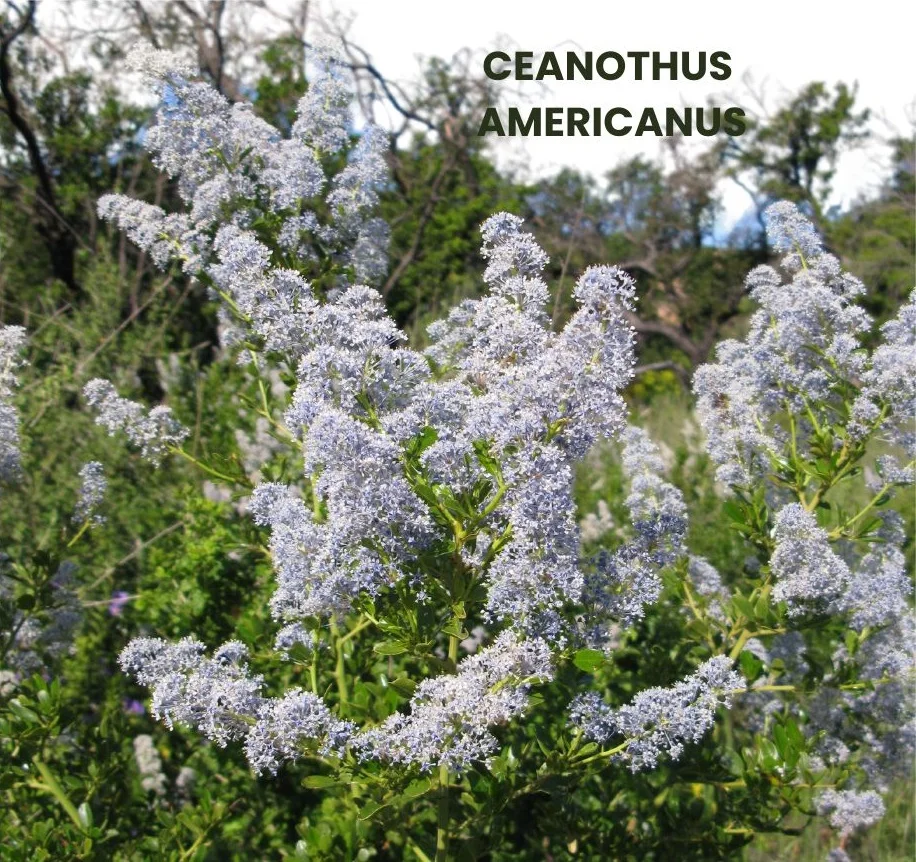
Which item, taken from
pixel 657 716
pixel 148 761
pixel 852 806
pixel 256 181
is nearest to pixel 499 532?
pixel 657 716

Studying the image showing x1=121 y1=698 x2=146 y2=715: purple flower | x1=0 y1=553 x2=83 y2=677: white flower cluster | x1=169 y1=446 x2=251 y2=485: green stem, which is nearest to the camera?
x1=169 y1=446 x2=251 y2=485: green stem

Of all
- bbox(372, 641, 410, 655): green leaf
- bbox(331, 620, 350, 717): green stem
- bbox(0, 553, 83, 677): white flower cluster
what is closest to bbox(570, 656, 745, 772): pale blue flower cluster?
bbox(372, 641, 410, 655): green leaf

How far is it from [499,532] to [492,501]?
0.12 m

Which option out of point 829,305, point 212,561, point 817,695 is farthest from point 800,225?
point 212,561

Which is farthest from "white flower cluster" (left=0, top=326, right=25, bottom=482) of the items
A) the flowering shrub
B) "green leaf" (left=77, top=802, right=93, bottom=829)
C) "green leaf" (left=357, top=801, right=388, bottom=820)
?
"green leaf" (left=357, top=801, right=388, bottom=820)

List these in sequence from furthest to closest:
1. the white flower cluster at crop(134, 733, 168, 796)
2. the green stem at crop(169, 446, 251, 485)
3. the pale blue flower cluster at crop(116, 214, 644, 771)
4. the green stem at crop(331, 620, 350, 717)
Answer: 1. the white flower cluster at crop(134, 733, 168, 796)
2. the green stem at crop(169, 446, 251, 485)
3. the green stem at crop(331, 620, 350, 717)
4. the pale blue flower cluster at crop(116, 214, 644, 771)

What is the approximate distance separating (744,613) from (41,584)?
2.34 metres

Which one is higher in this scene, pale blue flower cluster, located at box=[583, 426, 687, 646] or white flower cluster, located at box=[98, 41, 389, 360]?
white flower cluster, located at box=[98, 41, 389, 360]

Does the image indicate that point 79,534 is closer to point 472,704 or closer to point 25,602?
point 25,602

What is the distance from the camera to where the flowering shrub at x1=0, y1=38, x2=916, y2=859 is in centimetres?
226

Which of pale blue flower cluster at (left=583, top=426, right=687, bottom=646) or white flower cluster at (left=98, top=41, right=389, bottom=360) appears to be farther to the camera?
white flower cluster at (left=98, top=41, right=389, bottom=360)

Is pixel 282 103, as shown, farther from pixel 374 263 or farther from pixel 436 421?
pixel 436 421

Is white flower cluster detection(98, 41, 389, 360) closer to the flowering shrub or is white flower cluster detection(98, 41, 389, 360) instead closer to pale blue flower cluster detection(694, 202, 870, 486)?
the flowering shrub

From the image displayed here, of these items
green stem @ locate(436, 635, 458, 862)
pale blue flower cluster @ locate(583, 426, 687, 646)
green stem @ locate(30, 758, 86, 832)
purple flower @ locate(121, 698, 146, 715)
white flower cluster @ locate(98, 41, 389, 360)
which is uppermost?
white flower cluster @ locate(98, 41, 389, 360)
